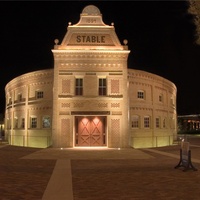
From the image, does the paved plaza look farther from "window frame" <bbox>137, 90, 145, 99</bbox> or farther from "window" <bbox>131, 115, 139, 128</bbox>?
"window frame" <bbox>137, 90, 145, 99</bbox>

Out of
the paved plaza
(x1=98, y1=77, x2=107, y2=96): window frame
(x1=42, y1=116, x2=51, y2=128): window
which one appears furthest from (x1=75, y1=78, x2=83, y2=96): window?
the paved plaza

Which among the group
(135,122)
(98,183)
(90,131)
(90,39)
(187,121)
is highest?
(90,39)

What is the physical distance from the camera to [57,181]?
11297 mm

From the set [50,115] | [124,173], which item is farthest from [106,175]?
[50,115]

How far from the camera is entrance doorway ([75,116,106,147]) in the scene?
29016 mm

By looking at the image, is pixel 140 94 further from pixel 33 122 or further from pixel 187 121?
pixel 187 121

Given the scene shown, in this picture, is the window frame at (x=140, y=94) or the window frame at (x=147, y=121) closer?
the window frame at (x=140, y=94)

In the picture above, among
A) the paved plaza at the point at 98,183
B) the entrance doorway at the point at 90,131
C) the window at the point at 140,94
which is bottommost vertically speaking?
the paved plaza at the point at 98,183

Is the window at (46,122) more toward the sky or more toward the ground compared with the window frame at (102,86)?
more toward the ground

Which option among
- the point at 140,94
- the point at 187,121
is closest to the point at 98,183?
the point at 140,94

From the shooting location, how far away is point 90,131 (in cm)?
2914

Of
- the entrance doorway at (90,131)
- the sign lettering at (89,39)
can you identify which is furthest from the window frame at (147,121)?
the sign lettering at (89,39)

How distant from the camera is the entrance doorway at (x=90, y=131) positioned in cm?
2902

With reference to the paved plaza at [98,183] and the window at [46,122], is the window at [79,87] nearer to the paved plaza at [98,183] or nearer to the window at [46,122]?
the window at [46,122]
